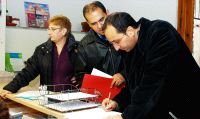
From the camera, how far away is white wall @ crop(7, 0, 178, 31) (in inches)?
134

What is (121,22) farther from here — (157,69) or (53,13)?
(53,13)

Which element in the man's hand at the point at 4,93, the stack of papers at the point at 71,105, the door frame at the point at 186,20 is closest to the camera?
the stack of papers at the point at 71,105

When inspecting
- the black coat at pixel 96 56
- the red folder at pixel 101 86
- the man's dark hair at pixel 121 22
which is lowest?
the red folder at pixel 101 86

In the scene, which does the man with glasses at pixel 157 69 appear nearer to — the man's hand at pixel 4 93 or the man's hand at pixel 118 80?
the man's hand at pixel 118 80

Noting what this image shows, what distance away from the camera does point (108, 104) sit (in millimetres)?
1864

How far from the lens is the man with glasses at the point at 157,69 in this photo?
1.45 metres

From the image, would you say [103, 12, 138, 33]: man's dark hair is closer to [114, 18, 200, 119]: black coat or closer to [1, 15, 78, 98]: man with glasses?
[114, 18, 200, 119]: black coat

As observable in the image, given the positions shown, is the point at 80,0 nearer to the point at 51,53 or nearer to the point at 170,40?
the point at 51,53

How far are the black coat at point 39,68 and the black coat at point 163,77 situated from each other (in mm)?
1147

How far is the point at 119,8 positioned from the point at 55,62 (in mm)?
1904

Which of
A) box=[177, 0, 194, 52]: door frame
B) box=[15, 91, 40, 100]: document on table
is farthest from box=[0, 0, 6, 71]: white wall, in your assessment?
box=[177, 0, 194, 52]: door frame

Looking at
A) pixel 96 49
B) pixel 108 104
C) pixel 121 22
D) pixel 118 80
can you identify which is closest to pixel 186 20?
pixel 96 49

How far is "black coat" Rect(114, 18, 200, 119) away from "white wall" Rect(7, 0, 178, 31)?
1.85 metres

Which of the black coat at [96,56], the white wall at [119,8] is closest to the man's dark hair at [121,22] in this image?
the black coat at [96,56]
